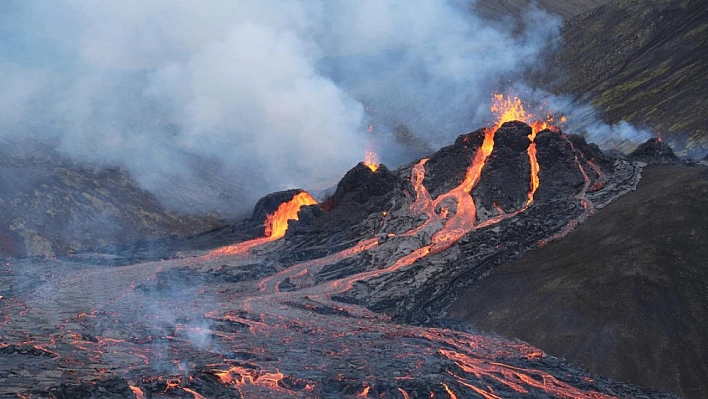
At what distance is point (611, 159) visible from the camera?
56.9 metres

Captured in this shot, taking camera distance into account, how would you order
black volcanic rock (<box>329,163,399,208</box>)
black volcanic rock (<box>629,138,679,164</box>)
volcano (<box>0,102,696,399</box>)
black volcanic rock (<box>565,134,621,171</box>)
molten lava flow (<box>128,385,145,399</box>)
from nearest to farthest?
molten lava flow (<box>128,385,145,399</box>), volcano (<box>0,102,696,399</box>), black volcanic rock (<box>329,163,399,208</box>), black volcanic rock (<box>565,134,621,171</box>), black volcanic rock (<box>629,138,679,164</box>)

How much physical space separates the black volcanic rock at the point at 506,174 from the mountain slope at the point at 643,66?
98.7 feet

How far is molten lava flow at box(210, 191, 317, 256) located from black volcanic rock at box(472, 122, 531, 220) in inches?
520

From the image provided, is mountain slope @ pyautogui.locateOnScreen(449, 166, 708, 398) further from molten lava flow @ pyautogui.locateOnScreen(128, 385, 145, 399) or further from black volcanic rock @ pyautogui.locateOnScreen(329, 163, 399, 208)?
molten lava flow @ pyautogui.locateOnScreen(128, 385, 145, 399)

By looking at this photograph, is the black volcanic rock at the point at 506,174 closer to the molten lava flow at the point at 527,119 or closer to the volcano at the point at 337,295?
the volcano at the point at 337,295

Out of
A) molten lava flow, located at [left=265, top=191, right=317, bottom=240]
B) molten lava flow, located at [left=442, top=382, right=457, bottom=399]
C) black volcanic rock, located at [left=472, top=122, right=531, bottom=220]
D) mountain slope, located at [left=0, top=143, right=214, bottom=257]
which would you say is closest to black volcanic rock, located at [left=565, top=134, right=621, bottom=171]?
black volcanic rock, located at [left=472, top=122, right=531, bottom=220]

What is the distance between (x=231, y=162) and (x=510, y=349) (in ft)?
201

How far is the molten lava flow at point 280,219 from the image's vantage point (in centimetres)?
5125

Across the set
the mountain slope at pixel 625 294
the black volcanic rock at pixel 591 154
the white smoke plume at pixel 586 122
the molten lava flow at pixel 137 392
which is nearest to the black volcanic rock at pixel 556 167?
the black volcanic rock at pixel 591 154

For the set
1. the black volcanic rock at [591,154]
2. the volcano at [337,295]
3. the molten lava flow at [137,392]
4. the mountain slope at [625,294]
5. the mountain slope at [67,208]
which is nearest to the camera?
the molten lava flow at [137,392]

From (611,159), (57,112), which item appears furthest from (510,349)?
(57,112)

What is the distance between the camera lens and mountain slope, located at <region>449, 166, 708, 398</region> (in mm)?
31031

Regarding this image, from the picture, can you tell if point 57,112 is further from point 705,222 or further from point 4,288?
point 705,222

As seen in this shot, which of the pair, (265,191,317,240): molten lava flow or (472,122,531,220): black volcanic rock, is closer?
(472,122,531,220): black volcanic rock
